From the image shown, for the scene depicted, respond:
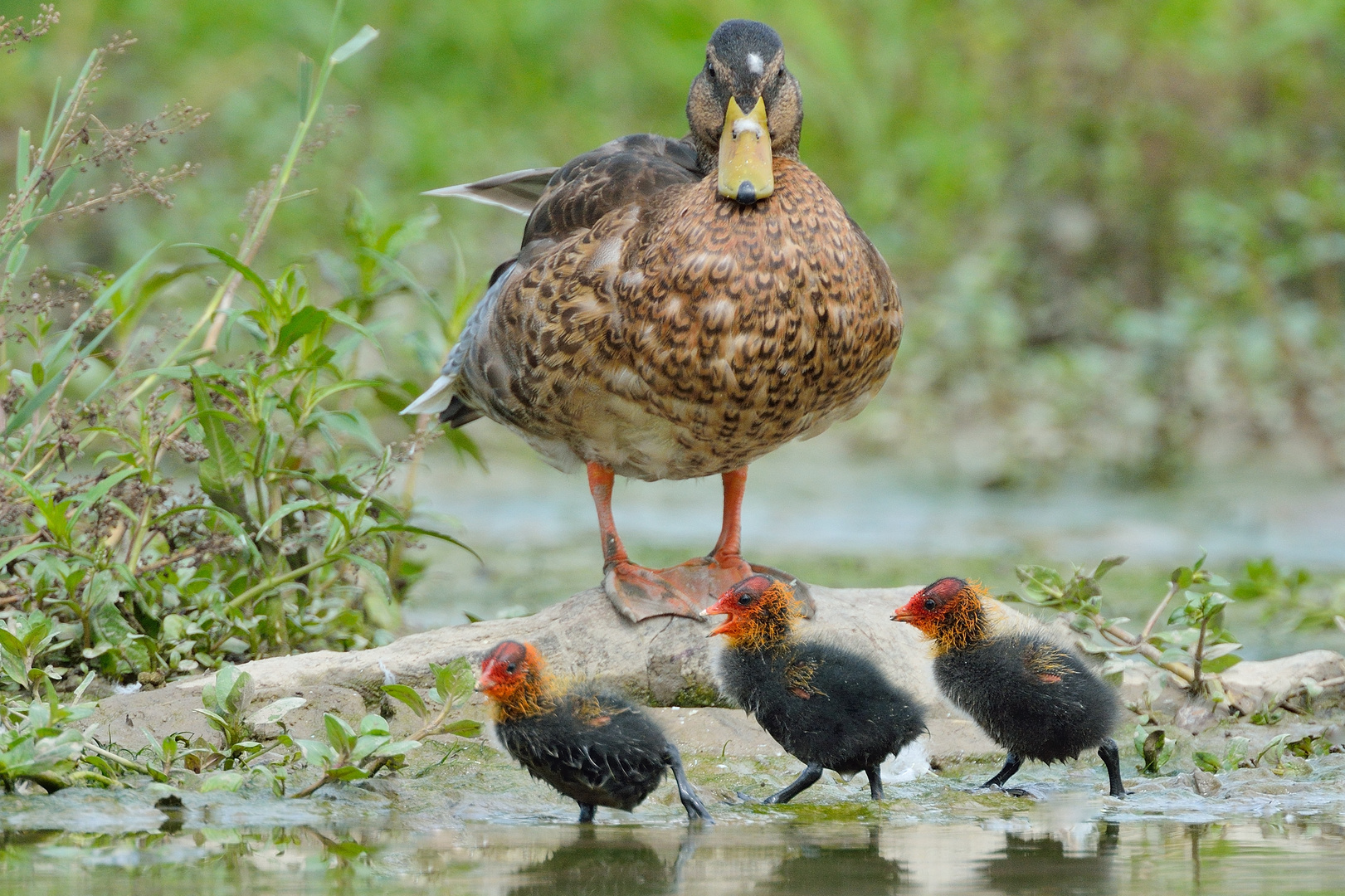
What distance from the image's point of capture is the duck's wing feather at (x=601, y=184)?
15.4 feet

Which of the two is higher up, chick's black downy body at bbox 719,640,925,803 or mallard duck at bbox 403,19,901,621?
mallard duck at bbox 403,19,901,621

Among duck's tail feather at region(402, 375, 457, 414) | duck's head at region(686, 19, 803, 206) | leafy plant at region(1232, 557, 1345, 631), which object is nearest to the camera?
duck's head at region(686, 19, 803, 206)

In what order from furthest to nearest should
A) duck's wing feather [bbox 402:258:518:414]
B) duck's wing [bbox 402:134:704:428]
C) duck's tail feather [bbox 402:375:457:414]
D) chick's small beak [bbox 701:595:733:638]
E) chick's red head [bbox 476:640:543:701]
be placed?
duck's tail feather [bbox 402:375:457:414]
duck's wing feather [bbox 402:258:518:414]
duck's wing [bbox 402:134:704:428]
chick's small beak [bbox 701:595:733:638]
chick's red head [bbox 476:640:543:701]

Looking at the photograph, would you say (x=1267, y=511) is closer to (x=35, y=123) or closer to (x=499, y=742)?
(x=499, y=742)

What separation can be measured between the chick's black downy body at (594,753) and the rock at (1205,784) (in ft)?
3.69

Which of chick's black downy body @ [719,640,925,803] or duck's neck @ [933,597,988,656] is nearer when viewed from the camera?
chick's black downy body @ [719,640,925,803]

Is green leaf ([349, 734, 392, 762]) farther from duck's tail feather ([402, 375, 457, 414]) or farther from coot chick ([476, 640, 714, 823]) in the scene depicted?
duck's tail feather ([402, 375, 457, 414])

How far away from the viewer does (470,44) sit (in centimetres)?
1275

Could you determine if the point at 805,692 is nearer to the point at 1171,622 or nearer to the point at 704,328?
the point at 704,328

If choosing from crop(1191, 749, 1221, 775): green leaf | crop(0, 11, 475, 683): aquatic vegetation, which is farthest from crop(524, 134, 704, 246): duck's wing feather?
crop(1191, 749, 1221, 775): green leaf

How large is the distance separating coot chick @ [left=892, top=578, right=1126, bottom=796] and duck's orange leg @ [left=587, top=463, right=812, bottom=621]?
1.89 feet

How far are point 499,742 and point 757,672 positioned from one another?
65cm

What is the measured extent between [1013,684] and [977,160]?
7812 millimetres

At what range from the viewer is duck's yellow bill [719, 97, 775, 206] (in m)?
4.29
